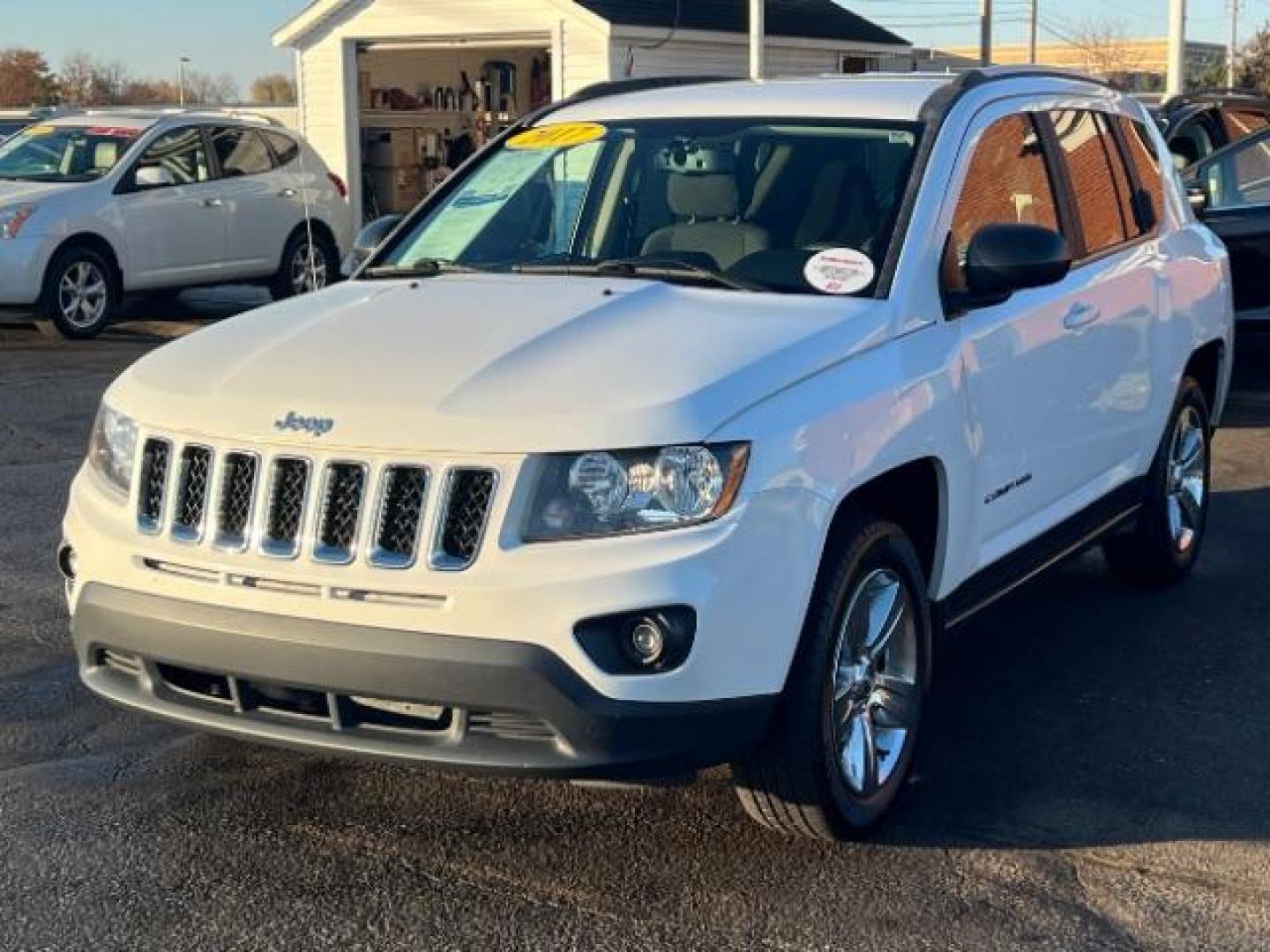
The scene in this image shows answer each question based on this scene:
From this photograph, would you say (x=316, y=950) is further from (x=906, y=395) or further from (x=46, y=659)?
(x=46, y=659)

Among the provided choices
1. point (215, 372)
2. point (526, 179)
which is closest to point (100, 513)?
point (215, 372)

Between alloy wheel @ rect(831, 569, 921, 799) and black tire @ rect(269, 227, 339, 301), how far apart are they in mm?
11896

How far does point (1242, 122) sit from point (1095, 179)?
300 inches

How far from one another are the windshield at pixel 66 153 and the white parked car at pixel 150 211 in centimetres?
1

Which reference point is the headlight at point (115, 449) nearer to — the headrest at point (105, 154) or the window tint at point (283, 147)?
the headrest at point (105, 154)

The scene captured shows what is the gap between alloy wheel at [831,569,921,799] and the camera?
420 centimetres

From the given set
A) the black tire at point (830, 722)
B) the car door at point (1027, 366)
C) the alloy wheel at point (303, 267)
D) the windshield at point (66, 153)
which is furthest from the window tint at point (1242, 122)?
the black tire at point (830, 722)

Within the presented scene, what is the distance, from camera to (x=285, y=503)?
12.8ft

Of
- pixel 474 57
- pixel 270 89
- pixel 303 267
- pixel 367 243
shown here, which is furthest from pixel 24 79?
pixel 367 243

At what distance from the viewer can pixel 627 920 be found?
12.7 feet

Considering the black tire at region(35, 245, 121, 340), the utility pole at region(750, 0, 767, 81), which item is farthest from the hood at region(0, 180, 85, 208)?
the utility pole at region(750, 0, 767, 81)

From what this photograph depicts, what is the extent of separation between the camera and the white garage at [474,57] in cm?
2242

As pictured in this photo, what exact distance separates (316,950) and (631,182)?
8.62 feet

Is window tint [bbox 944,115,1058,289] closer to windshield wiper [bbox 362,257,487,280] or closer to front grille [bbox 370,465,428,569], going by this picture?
windshield wiper [bbox 362,257,487,280]
